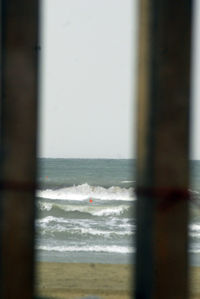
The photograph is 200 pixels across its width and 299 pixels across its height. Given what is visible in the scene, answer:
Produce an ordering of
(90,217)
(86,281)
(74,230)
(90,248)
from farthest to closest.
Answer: (90,217)
(74,230)
(90,248)
(86,281)

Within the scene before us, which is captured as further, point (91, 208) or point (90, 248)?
point (91, 208)

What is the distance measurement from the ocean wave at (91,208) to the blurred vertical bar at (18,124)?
66.4 ft

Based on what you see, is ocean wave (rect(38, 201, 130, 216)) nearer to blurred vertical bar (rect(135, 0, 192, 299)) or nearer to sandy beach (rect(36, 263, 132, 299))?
sandy beach (rect(36, 263, 132, 299))

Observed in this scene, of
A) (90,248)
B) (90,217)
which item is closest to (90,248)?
(90,248)

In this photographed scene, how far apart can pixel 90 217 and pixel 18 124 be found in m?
20.0

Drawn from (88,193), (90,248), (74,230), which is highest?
(90,248)

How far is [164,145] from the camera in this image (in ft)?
4.52

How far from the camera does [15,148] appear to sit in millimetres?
1447

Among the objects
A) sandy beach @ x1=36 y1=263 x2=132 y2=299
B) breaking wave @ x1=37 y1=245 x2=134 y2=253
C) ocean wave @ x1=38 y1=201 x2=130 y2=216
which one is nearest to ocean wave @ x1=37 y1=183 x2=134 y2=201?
ocean wave @ x1=38 y1=201 x2=130 y2=216

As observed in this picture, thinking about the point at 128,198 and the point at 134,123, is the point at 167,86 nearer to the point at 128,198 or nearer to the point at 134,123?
the point at 134,123

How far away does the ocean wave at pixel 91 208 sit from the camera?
22078mm

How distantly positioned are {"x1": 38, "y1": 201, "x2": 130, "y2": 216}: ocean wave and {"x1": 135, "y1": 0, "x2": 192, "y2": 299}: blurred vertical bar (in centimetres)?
2029

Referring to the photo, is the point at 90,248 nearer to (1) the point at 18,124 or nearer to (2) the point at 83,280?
(2) the point at 83,280

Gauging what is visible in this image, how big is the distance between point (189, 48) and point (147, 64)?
11 cm
